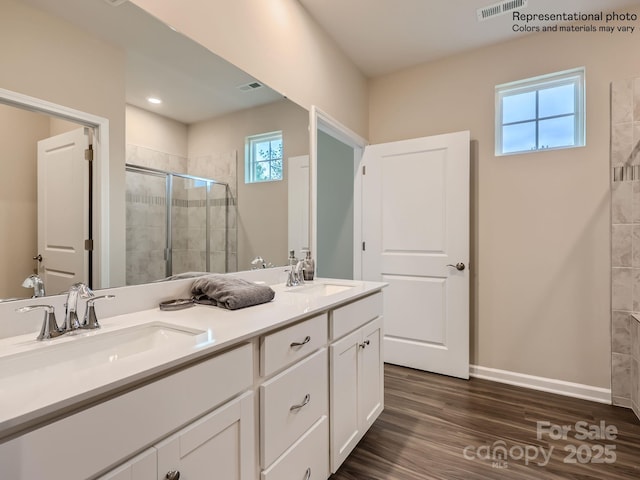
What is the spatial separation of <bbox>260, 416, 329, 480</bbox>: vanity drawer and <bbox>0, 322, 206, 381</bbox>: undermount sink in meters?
0.55

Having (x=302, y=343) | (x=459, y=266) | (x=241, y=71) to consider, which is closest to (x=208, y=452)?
(x=302, y=343)

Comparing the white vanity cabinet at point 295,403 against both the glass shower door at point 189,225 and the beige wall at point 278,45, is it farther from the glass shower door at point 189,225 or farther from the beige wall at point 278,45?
the beige wall at point 278,45

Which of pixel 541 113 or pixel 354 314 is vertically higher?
pixel 541 113

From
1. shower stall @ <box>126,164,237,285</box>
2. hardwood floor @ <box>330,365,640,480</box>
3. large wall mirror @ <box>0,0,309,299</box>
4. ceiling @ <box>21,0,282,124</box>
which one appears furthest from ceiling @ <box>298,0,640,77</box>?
hardwood floor @ <box>330,365,640,480</box>

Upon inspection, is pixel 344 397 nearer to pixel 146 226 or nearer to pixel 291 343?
pixel 291 343

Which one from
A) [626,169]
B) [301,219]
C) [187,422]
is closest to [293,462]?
[187,422]

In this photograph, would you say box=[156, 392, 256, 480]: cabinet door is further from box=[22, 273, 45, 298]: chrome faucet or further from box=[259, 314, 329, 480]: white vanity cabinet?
box=[22, 273, 45, 298]: chrome faucet

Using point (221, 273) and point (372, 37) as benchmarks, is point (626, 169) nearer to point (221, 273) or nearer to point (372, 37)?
point (372, 37)

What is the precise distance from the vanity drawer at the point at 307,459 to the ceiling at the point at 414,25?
252cm

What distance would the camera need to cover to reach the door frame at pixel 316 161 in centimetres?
235

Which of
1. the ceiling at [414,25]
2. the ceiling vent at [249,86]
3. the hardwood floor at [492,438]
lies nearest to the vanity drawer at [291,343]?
the hardwood floor at [492,438]

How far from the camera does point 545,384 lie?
99.3 inches

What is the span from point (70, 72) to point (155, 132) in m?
0.36

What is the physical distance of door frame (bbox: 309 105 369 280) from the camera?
7.72 ft
